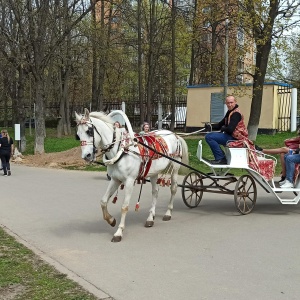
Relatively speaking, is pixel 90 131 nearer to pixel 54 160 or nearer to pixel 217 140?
pixel 217 140

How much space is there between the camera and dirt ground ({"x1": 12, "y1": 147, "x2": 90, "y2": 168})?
20.2m

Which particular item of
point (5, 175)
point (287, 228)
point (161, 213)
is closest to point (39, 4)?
point (5, 175)

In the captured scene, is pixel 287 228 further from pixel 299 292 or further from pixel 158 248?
pixel 299 292

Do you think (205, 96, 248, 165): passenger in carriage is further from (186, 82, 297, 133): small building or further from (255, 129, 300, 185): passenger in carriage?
(186, 82, 297, 133): small building

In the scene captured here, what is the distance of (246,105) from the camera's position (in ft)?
94.5

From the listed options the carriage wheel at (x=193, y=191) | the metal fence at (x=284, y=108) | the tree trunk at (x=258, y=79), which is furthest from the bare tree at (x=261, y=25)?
the carriage wheel at (x=193, y=191)

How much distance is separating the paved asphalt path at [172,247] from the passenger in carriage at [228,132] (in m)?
1.32

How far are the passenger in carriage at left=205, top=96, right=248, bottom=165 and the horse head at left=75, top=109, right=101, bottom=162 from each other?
270 cm

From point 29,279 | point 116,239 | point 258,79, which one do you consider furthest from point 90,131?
point 258,79

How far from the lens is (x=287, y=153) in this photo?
9.65m

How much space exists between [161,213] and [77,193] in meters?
3.70

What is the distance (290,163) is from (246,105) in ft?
65.0

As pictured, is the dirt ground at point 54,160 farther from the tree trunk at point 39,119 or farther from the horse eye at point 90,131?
the horse eye at point 90,131

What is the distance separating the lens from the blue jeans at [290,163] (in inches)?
371
